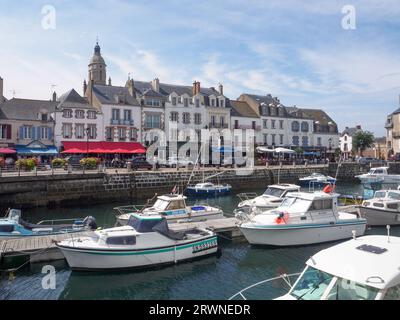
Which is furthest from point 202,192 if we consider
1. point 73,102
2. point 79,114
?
point 73,102

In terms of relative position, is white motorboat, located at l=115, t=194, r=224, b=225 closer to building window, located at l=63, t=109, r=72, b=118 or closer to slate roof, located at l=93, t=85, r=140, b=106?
building window, located at l=63, t=109, r=72, b=118

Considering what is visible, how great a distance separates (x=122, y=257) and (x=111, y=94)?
113 ft

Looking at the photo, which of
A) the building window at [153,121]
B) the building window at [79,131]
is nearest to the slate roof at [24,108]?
the building window at [79,131]

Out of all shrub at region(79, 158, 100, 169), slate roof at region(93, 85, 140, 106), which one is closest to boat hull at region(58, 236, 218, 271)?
shrub at region(79, 158, 100, 169)

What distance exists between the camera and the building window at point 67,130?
40.5 m

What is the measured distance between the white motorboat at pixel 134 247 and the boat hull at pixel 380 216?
1041 cm

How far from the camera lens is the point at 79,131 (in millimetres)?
41344

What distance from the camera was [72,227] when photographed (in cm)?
1711

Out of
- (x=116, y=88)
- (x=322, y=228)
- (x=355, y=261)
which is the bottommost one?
(x=322, y=228)

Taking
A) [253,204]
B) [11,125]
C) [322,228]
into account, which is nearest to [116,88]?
[11,125]

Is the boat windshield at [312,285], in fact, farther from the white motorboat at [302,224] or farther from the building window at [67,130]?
the building window at [67,130]

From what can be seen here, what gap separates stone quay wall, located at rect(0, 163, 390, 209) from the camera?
87.0 feet
